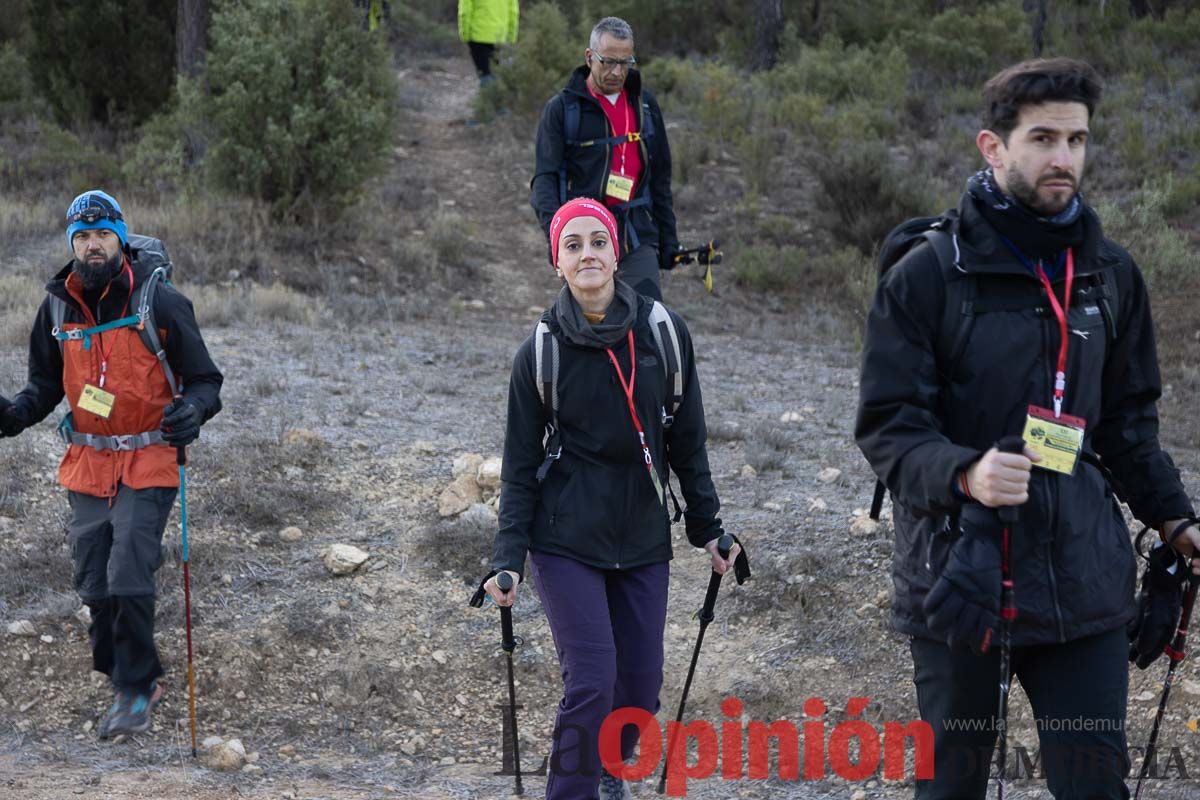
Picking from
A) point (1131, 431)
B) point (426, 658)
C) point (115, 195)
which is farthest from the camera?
point (115, 195)

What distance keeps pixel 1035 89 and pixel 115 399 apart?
11.1 feet

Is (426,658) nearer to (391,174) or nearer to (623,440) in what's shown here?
(623,440)

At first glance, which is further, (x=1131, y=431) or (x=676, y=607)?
(x=676, y=607)

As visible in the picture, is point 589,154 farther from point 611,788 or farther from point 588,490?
point 611,788

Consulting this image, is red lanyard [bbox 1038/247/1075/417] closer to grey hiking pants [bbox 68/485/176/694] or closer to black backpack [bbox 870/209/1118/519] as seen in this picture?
black backpack [bbox 870/209/1118/519]

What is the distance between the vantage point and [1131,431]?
316 centimetres

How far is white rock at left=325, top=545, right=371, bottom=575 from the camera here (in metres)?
6.29

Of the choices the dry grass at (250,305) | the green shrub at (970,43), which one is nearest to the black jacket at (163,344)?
the dry grass at (250,305)

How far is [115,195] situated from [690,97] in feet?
23.1

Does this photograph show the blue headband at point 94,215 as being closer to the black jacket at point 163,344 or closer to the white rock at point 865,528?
the black jacket at point 163,344

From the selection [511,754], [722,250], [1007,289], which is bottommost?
[511,754]

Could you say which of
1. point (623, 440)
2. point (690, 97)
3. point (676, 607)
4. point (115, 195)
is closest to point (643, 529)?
point (623, 440)

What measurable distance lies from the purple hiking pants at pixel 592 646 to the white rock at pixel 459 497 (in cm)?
284

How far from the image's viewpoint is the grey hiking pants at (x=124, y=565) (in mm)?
4992
